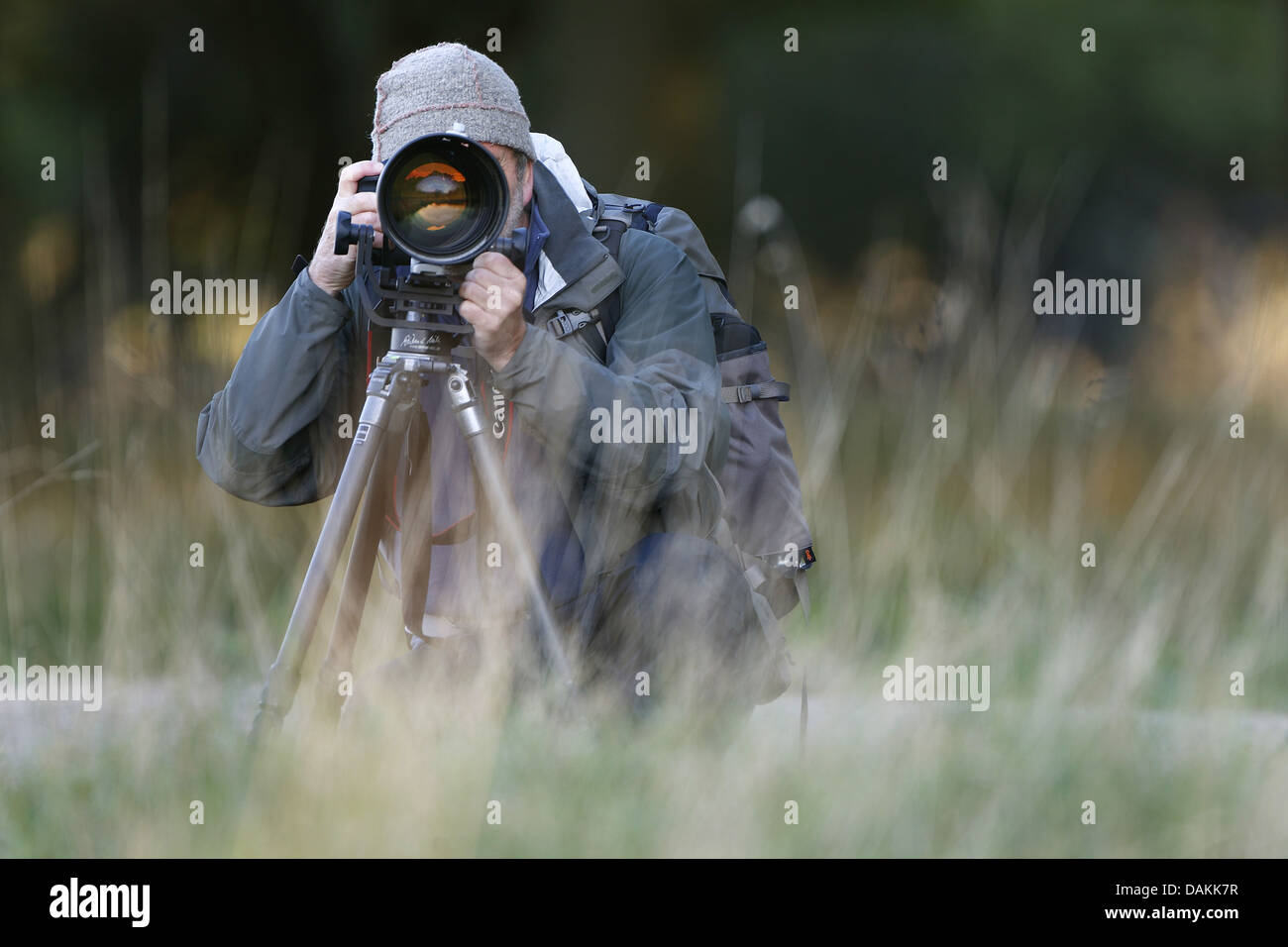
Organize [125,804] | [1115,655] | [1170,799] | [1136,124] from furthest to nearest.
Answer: [1136,124] → [1115,655] → [1170,799] → [125,804]

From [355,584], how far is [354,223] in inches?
17.1

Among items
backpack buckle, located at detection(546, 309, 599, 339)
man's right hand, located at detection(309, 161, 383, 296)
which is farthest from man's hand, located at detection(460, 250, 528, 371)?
backpack buckle, located at detection(546, 309, 599, 339)

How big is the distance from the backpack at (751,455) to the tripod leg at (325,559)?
1.87 ft

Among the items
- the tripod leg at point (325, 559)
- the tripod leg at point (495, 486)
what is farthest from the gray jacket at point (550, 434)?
the tripod leg at point (325, 559)

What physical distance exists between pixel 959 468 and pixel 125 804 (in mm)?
1609

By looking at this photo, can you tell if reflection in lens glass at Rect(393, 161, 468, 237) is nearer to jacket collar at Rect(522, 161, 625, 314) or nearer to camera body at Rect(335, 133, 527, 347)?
camera body at Rect(335, 133, 527, 347)

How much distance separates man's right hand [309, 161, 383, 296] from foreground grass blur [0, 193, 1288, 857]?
468mm

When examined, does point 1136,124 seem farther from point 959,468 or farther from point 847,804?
point 847,804

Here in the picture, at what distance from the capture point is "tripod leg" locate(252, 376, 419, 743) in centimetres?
156

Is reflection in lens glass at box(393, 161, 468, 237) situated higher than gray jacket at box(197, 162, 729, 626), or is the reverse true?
reflection in lens glass at box(393, 161, 468, 237)

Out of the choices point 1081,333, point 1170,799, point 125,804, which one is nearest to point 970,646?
point 1170,799

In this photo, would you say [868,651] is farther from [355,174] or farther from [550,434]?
[355,174]

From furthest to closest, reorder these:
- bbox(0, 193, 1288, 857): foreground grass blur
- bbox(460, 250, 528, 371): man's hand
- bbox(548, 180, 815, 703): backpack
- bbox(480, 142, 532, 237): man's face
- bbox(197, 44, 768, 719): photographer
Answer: bbox(548, 180, 815, 703): backpack, bbox(480, 142, 532, 237): man's face, bbox(197, 44, 768, 719): photographer, bbox(460, 250, 528, 371): man's hand, bbox(0, 193, 1288, 857): foreground grass blur

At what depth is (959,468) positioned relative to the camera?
2.60 metres
